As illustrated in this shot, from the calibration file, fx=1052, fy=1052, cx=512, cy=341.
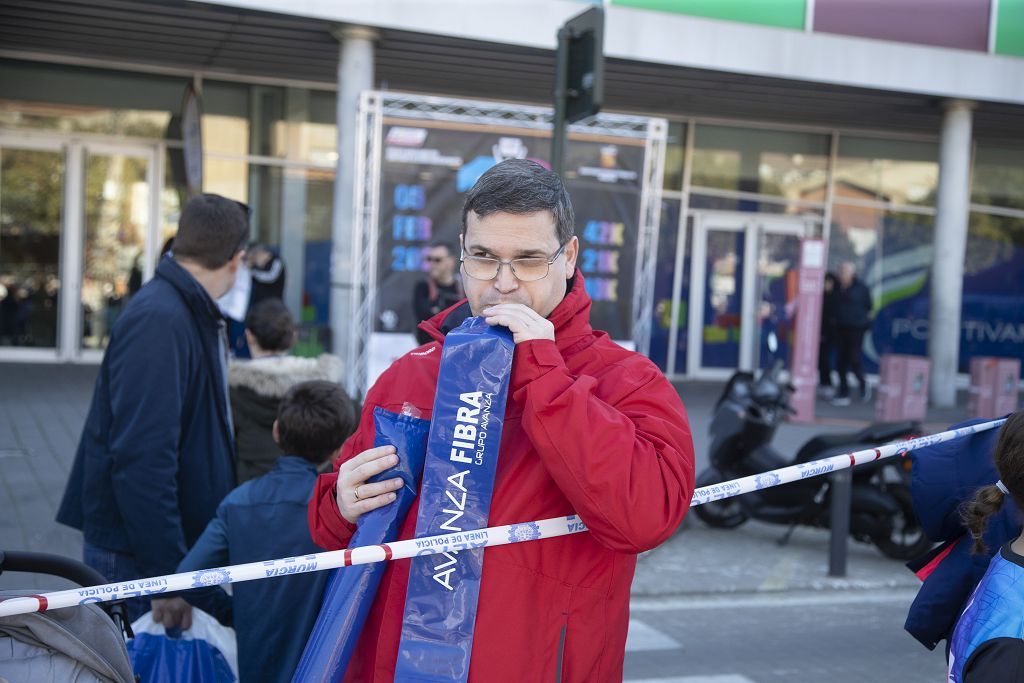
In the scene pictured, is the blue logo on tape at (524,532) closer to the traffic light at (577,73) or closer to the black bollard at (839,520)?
the traffic light at (577,73)

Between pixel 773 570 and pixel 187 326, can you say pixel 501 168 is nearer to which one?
pixel 187 326

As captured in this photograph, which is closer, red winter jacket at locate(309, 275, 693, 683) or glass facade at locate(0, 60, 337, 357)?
red winter jacket at locate(309, 275, 693, 683)

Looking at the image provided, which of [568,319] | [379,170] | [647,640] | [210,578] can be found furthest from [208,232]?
[379,170]

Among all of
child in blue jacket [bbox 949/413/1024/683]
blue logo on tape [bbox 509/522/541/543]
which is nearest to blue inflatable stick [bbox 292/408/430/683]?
blue logo on tape [bbox 509/522/541/543]

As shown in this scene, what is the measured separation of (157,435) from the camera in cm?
307

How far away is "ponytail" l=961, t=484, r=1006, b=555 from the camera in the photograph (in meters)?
2.42

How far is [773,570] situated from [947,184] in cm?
902

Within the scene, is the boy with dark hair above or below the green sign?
below

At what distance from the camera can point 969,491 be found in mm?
2605

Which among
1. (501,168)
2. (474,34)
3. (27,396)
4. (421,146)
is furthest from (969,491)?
(27,396)

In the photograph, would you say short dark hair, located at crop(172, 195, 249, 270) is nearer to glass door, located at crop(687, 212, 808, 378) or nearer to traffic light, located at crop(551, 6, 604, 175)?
traffic light, located at crop(551, 6, 604, 175)

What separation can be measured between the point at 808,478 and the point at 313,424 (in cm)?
447

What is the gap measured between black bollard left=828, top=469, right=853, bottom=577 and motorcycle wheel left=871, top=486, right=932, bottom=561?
0.42 meters

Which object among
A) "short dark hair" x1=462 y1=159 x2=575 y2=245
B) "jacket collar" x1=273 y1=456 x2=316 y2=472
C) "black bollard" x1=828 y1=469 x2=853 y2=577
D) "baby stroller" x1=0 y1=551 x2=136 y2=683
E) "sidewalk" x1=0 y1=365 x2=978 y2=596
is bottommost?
"sidewalk" x1=0 y1=365 x2=978 y2=596
